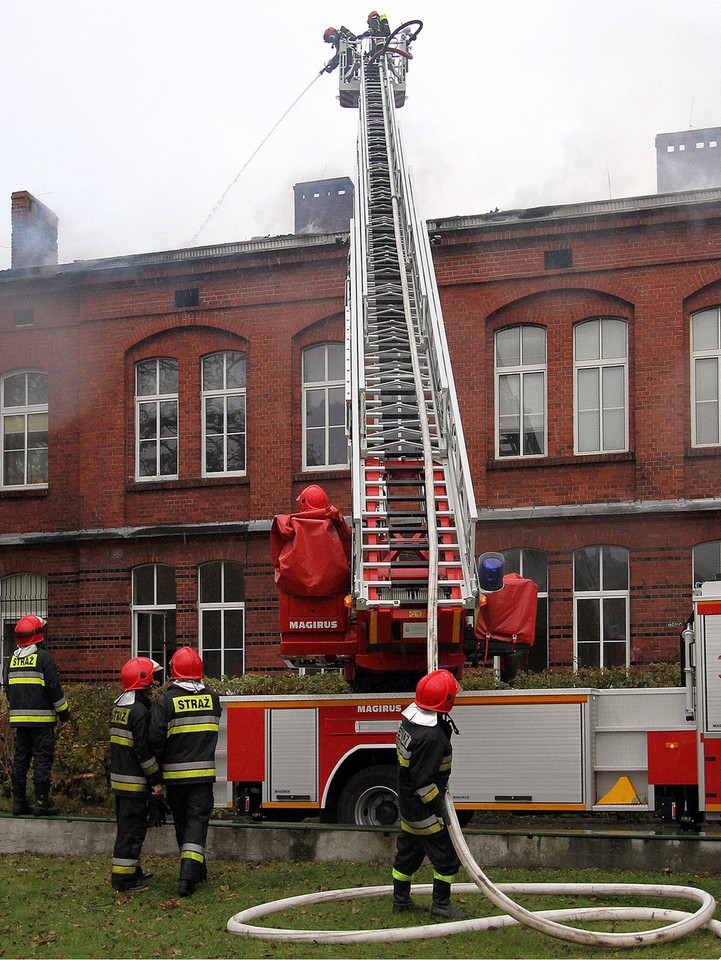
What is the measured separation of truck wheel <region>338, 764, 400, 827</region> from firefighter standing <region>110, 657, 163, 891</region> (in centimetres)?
213

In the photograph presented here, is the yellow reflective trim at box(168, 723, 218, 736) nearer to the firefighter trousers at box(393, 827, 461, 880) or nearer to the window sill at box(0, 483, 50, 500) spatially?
the firefighter trousers at box(393, 827, 461, 880)

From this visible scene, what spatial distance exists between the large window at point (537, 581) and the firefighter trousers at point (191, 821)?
356 inches

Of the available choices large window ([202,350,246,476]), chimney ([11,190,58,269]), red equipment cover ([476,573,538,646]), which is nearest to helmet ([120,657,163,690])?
red equipment cover ([476,573,538,646])

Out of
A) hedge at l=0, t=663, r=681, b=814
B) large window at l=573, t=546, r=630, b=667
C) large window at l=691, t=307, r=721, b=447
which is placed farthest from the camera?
large window at l=691, t=307, r=721, b=447

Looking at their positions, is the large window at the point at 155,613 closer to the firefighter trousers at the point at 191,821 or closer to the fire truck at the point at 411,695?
the fire truck at the point at 411,695

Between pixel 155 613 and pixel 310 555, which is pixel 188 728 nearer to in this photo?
pixel 310 555

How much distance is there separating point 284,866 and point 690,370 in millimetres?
10209

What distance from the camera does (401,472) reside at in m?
10.6

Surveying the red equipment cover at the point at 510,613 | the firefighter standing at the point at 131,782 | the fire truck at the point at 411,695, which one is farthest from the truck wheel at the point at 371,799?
the firefighter standing at the point at 131,782

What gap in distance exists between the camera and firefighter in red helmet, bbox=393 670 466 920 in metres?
7.51

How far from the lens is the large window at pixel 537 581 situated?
17000 millimetres

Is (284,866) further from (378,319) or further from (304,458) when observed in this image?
(304,458)

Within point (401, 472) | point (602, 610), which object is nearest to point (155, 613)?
point (602, 610)

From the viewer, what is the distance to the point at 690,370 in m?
17.0
